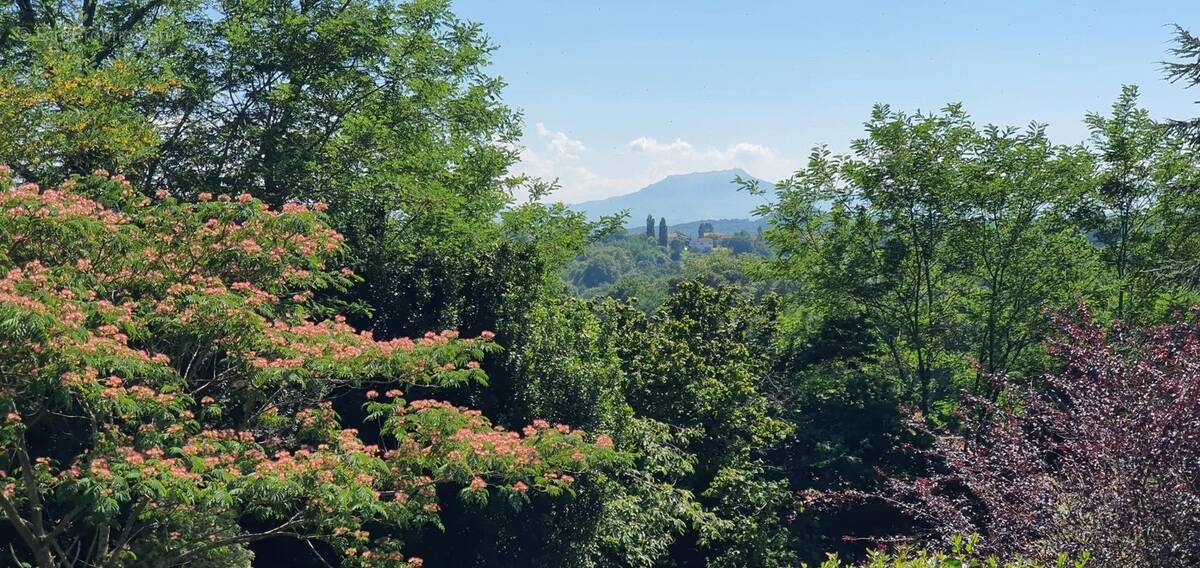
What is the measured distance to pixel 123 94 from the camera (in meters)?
13.4

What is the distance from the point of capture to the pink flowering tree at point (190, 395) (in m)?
7.55

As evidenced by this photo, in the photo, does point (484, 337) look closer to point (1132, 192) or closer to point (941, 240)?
point (941, 240)

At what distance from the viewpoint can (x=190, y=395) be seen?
8.80m

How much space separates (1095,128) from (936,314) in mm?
5514

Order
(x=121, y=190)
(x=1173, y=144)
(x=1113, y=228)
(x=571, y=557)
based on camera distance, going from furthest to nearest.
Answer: (x=1113, y=228) < (x=1173, y=144) < (x=571, y=557) < (x=121, y=190)

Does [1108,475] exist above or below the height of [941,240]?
below

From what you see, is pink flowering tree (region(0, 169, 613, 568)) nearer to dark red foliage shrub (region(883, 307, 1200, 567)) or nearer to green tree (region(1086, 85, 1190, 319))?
dark red foliage shrub (region(883, 307, 1200, 567))

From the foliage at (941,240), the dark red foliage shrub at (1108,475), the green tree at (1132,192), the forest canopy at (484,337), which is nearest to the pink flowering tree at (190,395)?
the forest canopy at (484,337)

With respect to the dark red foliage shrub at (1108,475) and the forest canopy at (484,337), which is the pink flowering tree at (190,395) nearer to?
the forest canopy at (484,337)

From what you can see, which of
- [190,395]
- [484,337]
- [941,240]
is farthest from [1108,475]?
[941,240]

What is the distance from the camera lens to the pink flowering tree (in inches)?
297

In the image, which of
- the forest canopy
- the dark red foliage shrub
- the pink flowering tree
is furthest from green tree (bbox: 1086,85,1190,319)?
the pink flowering tree

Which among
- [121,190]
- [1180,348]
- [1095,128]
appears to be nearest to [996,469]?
[1180,348]

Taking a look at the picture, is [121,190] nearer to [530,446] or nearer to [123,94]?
[123,94]
